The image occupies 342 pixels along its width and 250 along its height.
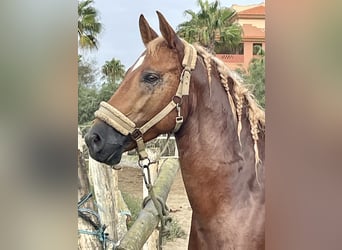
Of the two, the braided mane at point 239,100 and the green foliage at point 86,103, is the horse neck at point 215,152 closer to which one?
the braided mane at point 239,100

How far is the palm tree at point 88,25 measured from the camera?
199cm

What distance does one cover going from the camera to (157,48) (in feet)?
6.34

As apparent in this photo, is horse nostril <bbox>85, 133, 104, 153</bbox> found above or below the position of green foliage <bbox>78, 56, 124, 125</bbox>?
below

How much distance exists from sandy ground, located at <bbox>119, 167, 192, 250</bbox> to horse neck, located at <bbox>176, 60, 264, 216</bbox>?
0.19 feet

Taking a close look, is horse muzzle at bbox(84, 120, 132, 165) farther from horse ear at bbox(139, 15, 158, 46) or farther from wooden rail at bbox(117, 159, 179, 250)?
horse ear at bbox(139, 15, 158, 46)

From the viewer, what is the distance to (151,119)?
1.88m

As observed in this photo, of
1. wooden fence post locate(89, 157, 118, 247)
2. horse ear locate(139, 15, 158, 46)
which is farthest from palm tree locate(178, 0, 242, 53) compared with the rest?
wooden fence post locate(89, 157, 118, 247)

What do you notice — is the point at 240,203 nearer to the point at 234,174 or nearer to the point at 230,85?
the point at 234,174

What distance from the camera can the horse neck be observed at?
1.97 metres

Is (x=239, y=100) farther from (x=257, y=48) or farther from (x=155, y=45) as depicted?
(x=155, y=45)

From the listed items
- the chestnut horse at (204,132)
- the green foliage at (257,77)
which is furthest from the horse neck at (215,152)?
the green foliage at (257,77)

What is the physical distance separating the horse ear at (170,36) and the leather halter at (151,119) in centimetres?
3

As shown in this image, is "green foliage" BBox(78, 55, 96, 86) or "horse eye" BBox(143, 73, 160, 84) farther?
"green foliage" BBox(78, 55, 96, 86)
